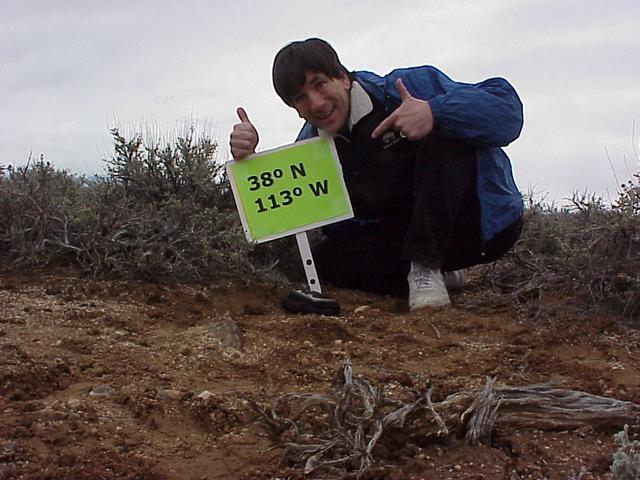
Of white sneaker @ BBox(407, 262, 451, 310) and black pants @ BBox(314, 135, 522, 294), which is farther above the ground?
black pants @ BBox(314, 135, 522, 294)

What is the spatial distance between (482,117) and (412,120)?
0.34m

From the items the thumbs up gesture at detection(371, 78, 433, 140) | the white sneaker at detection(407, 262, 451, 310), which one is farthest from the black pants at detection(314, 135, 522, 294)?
the thumbs up gesture at detection(371, 78, 433, 140)

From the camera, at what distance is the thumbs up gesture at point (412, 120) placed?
3.25 metres

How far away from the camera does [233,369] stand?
2.46 m

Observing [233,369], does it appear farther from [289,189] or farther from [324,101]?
[324,101]

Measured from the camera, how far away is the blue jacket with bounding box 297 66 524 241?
3354 millimetres

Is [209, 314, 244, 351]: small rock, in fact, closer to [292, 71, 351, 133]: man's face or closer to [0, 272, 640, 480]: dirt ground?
[0, 272, 640, 480]: dirt ground

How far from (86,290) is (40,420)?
1.31 metres

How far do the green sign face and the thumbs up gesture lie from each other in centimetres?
42

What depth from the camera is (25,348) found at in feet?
8.10

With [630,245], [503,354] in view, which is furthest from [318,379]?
[630,245]

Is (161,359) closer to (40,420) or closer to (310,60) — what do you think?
(40,420)

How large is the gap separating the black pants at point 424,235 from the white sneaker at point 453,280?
0.04 metres

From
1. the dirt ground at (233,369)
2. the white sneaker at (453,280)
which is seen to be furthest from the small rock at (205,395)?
the white sneaker at (453,280)
